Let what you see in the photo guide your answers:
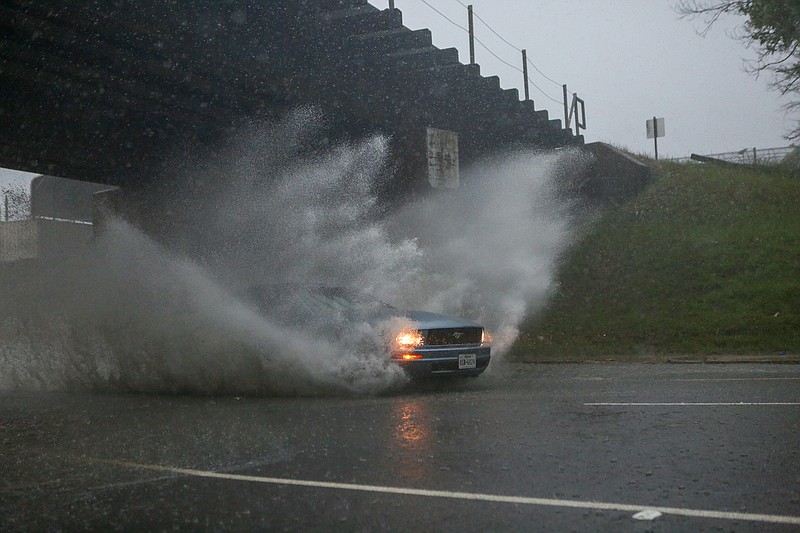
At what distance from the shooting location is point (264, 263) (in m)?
15.1

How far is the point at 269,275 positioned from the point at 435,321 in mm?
5094

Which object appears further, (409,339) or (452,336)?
(452,336)

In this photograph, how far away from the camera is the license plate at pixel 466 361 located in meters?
10.6

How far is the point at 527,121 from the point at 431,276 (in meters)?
6.18

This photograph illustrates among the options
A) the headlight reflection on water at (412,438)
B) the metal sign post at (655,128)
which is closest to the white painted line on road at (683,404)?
the headlight reflection on water at (412,438)

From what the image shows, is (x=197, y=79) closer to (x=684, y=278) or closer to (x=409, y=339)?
(x=409, y=339)

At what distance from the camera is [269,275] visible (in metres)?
15.0

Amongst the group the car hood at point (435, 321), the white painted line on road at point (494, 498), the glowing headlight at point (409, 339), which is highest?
the car hood at point (435, 321)

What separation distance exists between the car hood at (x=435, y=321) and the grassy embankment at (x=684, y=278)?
5.15 m

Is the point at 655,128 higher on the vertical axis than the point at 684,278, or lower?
higher

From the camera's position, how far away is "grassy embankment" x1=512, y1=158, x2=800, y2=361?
15789 mm

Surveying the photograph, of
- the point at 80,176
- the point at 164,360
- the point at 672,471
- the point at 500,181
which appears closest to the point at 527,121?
the point at 500,181

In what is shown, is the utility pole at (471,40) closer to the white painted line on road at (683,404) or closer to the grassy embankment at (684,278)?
the grassy embankment at (684,278)

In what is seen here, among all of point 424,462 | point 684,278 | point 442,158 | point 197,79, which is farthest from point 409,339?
point 684,278
